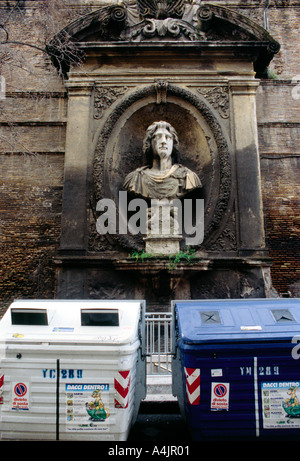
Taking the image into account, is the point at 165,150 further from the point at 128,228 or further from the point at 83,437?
the point at 83,437

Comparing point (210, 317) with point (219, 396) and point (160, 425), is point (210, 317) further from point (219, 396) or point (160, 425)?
point (160, 425)

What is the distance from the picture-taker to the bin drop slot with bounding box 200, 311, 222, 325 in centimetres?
391

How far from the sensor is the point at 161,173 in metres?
8.47

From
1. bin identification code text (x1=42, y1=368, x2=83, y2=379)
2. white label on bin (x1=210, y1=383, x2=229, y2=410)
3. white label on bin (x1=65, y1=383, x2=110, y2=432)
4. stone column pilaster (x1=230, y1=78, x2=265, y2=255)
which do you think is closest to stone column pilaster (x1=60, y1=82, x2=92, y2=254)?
stone column pilaster (x1=230, y1=78, x2=265, y2=255)

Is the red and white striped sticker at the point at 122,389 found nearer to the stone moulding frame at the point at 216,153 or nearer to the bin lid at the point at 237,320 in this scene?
the bin lid at the point at 237,320

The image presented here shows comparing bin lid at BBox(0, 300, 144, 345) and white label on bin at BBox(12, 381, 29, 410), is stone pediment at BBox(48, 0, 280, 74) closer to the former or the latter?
bin lid at BBox(0, 300, 144, 345)

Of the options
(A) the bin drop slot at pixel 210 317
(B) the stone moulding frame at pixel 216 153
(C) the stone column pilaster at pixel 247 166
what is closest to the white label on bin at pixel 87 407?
(A) the bin drop slot at pixel 210 317

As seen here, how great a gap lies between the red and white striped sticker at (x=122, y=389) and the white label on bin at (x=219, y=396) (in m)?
0.80

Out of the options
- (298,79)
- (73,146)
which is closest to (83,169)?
(73,146)

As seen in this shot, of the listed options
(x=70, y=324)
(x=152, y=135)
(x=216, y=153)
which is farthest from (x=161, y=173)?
(x=70, y=324)

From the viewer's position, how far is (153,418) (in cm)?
474

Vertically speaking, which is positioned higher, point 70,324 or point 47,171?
point 47,171

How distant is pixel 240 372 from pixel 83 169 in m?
6.05

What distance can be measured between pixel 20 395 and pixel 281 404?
2.41 metres
